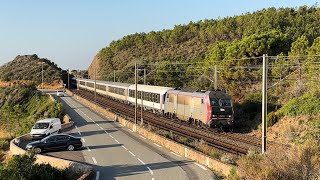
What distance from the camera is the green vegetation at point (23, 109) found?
54.0m

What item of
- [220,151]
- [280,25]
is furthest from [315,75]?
[280,25]

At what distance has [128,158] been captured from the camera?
25062 millimetres

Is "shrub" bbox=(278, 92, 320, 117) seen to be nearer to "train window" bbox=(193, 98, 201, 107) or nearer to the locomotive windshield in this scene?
the locomotive windshield

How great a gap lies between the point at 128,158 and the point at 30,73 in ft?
488

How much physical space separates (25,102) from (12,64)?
378 feet

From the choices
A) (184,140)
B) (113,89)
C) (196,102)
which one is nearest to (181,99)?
(196,102)

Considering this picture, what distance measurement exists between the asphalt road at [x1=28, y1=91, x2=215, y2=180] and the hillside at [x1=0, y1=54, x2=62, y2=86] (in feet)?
382

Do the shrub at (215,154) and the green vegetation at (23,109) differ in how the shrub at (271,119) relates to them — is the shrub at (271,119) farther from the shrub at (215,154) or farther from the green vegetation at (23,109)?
the green vegetation at (23,109)

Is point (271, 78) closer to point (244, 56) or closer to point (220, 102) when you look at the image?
point (244, 56)

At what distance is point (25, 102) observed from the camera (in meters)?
92.4

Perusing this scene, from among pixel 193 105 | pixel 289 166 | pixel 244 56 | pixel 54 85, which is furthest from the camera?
pixel 54 85

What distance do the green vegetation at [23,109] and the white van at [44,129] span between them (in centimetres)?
1121

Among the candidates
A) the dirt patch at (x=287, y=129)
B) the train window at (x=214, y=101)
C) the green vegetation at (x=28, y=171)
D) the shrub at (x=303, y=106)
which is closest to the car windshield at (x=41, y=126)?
the train window at (x=214, y=101)

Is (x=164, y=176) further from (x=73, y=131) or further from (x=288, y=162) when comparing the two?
(x=73, y=131)
